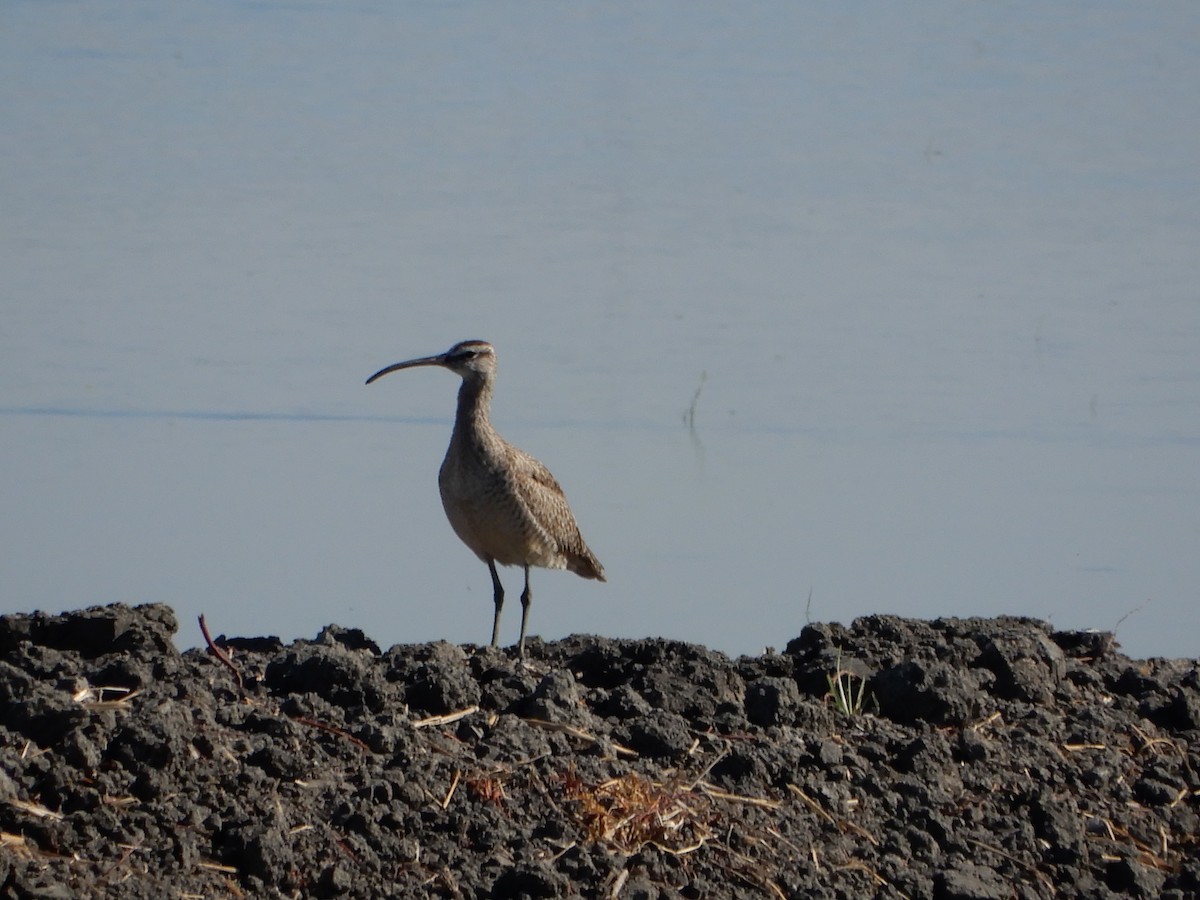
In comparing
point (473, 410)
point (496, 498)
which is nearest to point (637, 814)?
point (496, 498)

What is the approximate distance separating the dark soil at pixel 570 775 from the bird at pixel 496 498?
2999 millimetres

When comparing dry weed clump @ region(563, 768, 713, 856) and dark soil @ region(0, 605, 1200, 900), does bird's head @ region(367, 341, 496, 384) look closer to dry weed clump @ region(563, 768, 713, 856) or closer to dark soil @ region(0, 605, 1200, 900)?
dark soil @ region(0, 605, 1200, 900)

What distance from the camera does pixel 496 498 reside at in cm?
1123

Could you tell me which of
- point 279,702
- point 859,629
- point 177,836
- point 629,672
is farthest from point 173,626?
point 859,629

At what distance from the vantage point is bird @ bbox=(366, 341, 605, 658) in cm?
1127

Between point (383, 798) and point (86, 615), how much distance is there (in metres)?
2.17

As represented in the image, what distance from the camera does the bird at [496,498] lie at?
37.0 ft

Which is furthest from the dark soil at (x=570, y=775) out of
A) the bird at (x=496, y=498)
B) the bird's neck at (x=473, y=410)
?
the bird's neck at (x=473, y=410)

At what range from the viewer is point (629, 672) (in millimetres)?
8086

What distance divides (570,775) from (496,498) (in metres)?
4.83

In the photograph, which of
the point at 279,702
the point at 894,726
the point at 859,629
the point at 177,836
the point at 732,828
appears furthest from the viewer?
the point at 859,629

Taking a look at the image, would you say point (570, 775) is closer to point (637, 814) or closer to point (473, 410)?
point (637, 814)

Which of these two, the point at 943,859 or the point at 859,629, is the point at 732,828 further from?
the point at 859,629

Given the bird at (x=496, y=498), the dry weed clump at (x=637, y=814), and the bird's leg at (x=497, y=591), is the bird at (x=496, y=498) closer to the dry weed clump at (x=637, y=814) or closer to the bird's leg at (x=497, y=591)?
the bird's leg at (x=497, y=591)
